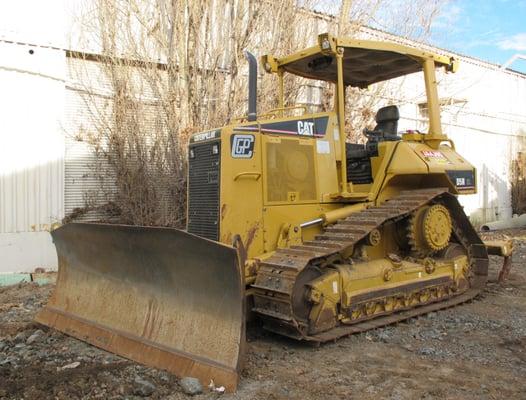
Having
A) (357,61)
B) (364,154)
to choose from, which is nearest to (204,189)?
(364,154)

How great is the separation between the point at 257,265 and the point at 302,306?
1.90 feet

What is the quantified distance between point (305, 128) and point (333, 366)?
2526 millimetres

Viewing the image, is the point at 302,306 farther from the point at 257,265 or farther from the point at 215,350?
the point at 215,350

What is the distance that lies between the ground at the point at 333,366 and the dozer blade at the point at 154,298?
0.16 metres

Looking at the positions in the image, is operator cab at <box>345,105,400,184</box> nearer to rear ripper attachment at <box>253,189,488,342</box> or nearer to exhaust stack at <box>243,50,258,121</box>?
rear ripper attachment at <box>253,189,488,342</box>

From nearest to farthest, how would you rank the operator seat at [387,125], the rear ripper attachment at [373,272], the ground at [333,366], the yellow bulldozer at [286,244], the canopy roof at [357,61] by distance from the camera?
the ground at [333,366], the yellow bulldozer at [286,244], the rear ripper attachment at [373,272], the canopy roof at [357,61], the operator seat at [387,125]

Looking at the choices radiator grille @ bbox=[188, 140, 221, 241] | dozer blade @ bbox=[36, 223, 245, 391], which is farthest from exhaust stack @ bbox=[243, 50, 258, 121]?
dozer blade @ bbox=[36, 223, 245, 391]

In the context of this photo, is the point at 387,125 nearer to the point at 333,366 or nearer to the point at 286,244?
the point at 286,244

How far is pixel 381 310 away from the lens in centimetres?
564

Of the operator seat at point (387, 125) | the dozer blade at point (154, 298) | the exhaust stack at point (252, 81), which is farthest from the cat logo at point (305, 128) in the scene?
the dozer blade at point (154, 298)

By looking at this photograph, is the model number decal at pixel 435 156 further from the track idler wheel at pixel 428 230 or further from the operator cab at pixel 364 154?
the track idler wheel at pixel 428 230

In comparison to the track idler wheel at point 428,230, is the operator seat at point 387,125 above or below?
above

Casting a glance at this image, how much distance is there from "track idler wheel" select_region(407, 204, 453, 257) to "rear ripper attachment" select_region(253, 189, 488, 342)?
0.5 inches

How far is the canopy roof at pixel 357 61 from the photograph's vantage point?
228 inches
